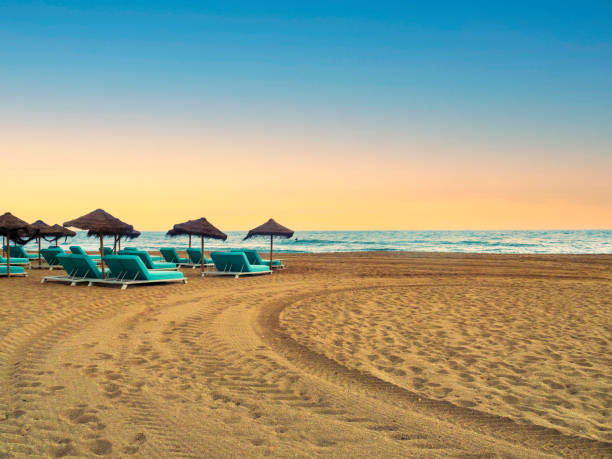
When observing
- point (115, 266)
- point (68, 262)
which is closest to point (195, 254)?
point (68, 262)

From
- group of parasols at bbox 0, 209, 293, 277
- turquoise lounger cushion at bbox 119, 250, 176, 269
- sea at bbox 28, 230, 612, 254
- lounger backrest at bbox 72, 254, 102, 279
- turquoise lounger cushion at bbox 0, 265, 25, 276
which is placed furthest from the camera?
sea at bbox 28, 230, 612, 254

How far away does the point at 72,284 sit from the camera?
12227 millimetres

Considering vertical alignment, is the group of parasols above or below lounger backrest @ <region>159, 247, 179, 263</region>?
above

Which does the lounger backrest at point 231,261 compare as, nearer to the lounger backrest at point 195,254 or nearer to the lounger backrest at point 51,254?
the lounger backrest at point 195,254

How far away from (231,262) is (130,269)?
3.88 metres

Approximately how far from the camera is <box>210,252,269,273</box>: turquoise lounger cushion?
48.8 ft

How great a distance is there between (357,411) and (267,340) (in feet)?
8.63

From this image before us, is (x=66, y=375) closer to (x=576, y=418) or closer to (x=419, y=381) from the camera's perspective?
(x=419, y=381)

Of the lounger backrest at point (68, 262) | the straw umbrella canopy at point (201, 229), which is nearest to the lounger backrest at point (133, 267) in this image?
the lounger backrest at point (68, 262)

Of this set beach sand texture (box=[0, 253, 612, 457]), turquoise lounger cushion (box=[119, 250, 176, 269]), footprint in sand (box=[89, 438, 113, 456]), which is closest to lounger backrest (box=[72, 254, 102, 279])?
turquoise lounger cushion (box=[119, 250, 176, 269])

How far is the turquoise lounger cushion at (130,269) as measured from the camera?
11.6m

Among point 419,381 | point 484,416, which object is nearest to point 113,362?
point 419,381

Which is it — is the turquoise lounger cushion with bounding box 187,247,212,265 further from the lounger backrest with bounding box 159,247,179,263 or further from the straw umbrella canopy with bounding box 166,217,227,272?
the straw umbrella canopy with bounding box 166,217,227,272

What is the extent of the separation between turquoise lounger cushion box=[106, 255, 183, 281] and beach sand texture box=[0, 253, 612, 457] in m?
2.84
